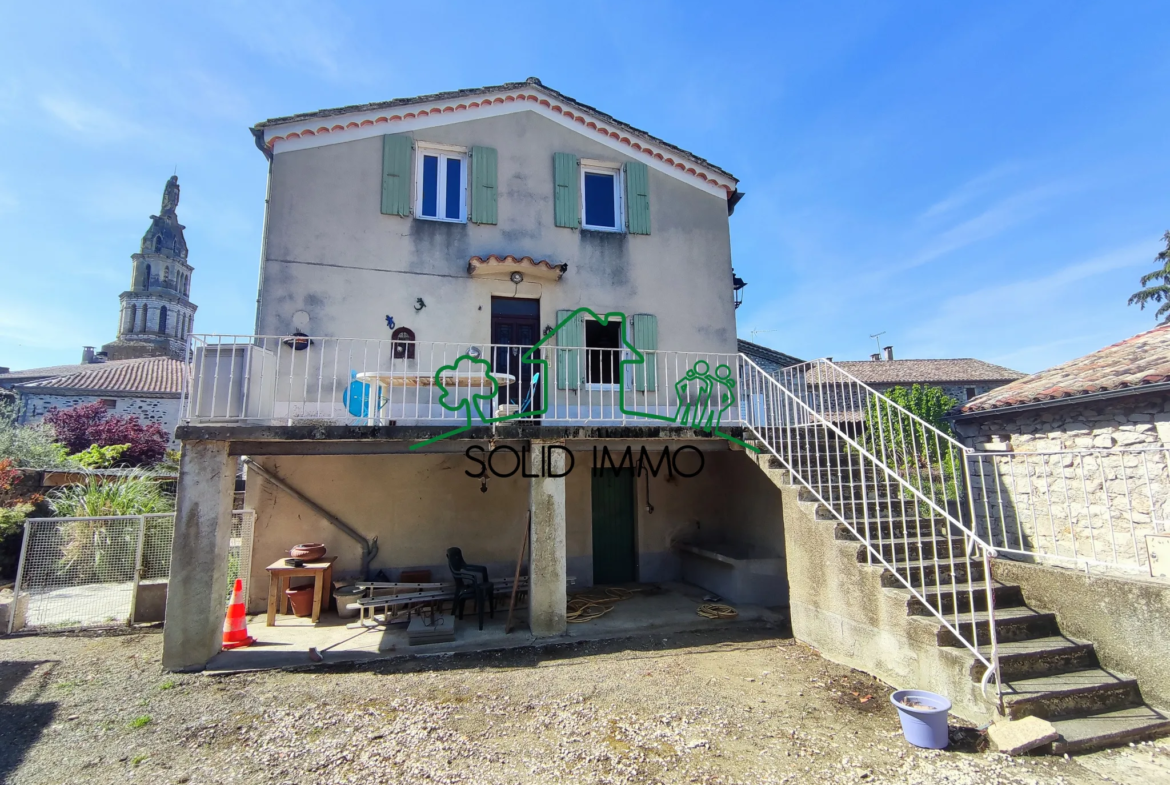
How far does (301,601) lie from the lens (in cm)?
800

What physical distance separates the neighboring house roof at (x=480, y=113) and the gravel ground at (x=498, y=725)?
778cm

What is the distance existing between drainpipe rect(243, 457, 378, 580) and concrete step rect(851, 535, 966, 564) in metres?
7.10

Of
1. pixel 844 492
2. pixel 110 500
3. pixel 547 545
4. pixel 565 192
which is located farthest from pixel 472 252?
pixel 110 500

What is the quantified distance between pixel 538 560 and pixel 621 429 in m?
1.99

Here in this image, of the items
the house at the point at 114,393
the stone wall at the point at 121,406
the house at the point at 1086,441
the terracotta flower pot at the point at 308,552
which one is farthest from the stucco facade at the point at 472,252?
the stone wall at the point at 121,406

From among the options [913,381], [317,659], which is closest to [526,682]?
[317,659]

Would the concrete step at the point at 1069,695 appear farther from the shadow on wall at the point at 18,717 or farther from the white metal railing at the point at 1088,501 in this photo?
the shadow on wall at the point at 18,717

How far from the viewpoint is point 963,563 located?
5621 millimetres

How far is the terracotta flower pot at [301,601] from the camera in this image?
26.1ft

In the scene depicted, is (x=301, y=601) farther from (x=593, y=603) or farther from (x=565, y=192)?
(x=565, y=192)

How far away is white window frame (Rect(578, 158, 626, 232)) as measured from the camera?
1016 cm

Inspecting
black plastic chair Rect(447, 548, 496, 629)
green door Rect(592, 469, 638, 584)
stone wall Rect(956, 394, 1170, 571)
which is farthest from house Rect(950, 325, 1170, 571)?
black plastic chair Rect(447, 548, 496, 629)

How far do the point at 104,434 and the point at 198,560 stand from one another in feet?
58.3

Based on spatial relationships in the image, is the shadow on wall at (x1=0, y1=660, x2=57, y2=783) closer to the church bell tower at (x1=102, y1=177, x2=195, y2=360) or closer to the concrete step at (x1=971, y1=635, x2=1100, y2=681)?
the concrete step at (x1=971, y1=635, x2=1100, y2=681)
